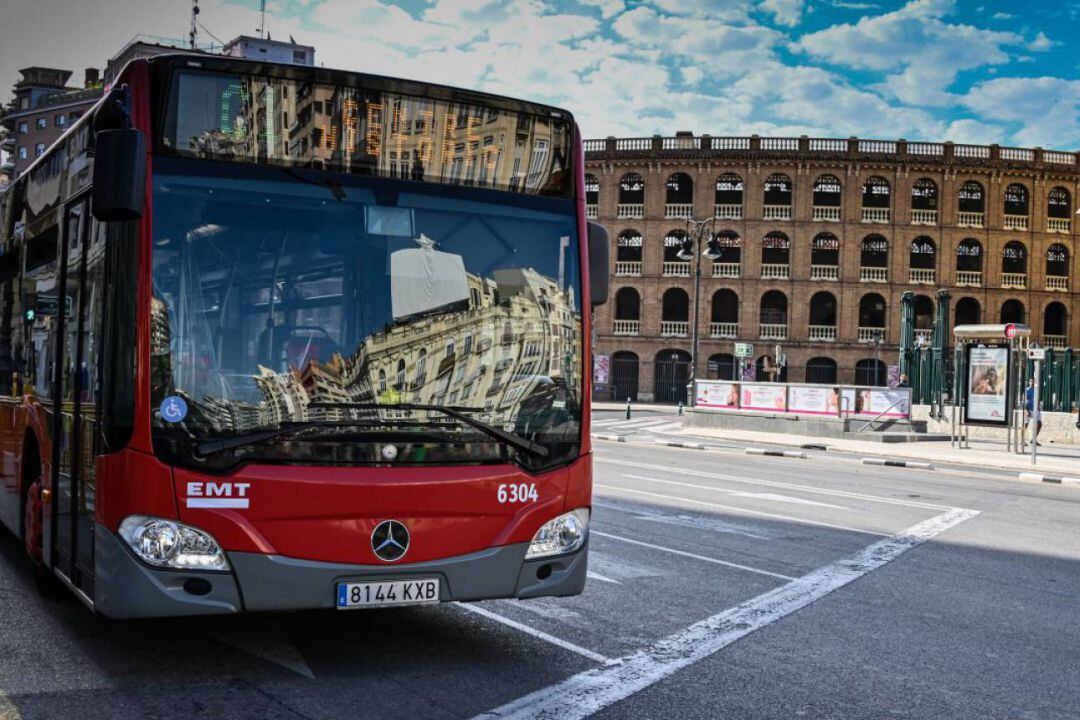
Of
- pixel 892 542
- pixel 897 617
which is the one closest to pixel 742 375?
pixel 892 542

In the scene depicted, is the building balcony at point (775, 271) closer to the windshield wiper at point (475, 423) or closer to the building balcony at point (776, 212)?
the building balcony at point (776, 212)

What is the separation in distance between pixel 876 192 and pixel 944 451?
3626cm

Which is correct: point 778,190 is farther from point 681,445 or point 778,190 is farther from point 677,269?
point 681,445

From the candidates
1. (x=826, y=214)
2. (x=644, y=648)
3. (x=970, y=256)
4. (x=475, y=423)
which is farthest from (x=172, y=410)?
(x=970, y=256)

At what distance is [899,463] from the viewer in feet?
74.8

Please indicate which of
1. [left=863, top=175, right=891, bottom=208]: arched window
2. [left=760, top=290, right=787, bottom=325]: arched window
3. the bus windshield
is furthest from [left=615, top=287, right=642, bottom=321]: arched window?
the bus windshield

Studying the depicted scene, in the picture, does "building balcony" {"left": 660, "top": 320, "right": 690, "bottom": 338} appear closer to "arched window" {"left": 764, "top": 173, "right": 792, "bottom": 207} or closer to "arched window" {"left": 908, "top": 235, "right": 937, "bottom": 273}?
"arched window" {"left": 764, "top": 173, "right": 792, "bottom": 207}

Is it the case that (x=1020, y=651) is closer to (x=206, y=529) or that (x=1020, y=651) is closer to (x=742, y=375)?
(x=206, y=529)

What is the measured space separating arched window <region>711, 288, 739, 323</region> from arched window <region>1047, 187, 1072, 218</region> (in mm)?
19158

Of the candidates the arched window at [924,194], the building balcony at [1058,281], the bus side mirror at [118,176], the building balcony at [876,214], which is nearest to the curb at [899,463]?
the bus side mirror at [118,176]

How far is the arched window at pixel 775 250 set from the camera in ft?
194

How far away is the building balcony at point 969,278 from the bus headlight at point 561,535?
58828mm

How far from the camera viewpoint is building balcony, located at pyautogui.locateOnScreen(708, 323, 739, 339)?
5891 centimetres

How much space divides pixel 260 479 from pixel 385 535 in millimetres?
676
